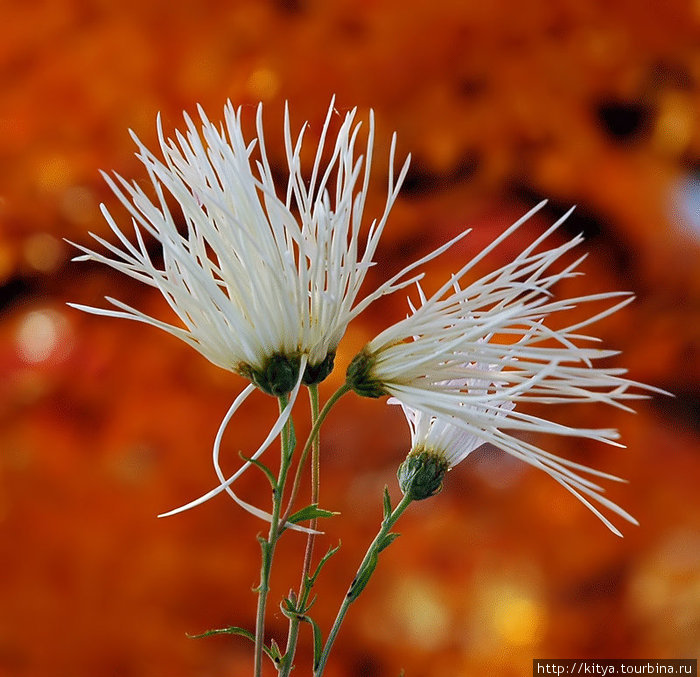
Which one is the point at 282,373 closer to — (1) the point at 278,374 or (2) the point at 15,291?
(1) the point at 278,374

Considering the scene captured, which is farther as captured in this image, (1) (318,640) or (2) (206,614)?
(2) (206,614)

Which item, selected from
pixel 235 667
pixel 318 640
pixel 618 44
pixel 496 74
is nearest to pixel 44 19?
pixel 496 74

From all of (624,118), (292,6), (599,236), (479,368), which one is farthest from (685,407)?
(479,368)

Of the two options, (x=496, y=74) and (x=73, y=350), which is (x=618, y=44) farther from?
(x=73, y=350)

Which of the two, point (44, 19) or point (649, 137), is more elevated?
point (44, 19)

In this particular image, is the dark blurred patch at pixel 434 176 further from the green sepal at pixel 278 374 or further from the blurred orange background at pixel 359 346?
the green sepal at pixel 278 374

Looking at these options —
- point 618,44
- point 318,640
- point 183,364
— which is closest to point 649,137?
point 618,44

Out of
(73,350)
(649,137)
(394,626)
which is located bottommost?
(394,626)
